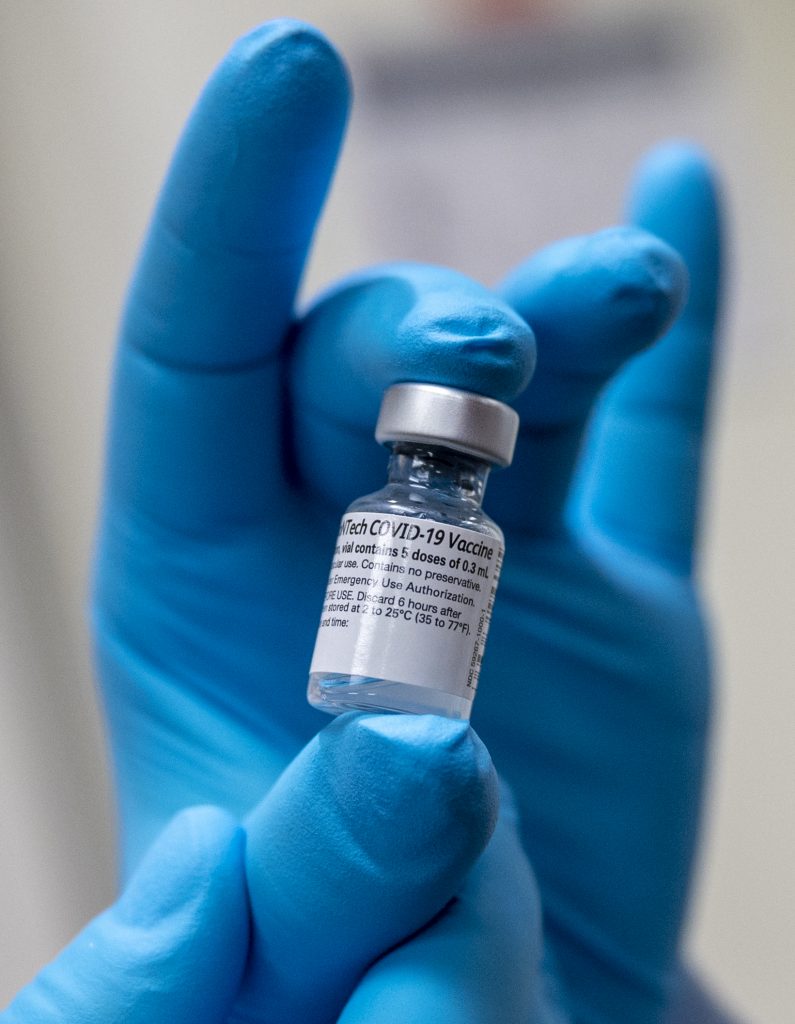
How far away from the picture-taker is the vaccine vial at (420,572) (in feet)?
1.51

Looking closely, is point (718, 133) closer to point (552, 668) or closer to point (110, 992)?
point (552, 668)

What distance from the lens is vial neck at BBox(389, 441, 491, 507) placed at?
0.52m

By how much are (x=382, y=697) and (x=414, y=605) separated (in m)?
0.06

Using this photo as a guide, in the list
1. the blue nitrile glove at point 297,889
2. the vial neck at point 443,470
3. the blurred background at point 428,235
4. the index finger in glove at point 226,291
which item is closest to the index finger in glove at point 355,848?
the blue nitrile glove at point 297,889

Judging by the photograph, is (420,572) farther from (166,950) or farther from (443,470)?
(166,950)

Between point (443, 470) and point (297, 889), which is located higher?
point (443, 470)

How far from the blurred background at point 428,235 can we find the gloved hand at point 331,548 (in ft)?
0.97

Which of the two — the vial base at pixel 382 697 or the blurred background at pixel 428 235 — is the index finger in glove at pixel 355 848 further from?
the blurred background at pixel 428 235

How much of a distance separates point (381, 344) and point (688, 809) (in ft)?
1.68

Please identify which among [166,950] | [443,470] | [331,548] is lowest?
[166,950]

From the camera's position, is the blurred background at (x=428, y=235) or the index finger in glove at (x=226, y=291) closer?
the index finger in glove at (x=226, y=291)

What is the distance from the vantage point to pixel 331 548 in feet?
2.28

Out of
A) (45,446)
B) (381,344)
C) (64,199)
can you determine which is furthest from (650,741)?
(64,199)

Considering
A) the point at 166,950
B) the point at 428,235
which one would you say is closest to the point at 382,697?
the point at 166,950
